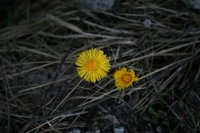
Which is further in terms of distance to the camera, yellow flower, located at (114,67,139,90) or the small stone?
the small stone

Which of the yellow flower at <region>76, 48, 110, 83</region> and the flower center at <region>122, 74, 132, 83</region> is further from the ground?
the yellow flower at <region>76, 48, 110, 83</region>

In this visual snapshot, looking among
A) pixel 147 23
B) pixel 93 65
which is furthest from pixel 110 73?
pixel 147 23

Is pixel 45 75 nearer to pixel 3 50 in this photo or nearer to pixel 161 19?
pixel 3 50

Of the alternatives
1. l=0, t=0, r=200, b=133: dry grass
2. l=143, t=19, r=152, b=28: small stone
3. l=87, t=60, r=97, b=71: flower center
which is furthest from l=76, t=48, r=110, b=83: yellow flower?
l=143, t=19, r=152, b=28: small stone

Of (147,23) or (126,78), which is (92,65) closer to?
(126,78)

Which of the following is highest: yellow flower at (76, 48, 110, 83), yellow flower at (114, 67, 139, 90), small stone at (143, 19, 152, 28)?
small stone at (143, 19, 152, 28)

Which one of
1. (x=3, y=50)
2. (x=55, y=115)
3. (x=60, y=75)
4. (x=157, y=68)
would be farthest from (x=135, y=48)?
(x=3, y=50)

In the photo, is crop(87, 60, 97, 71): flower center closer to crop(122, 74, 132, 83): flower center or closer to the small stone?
crop(122, 74, 132, 83): flower center

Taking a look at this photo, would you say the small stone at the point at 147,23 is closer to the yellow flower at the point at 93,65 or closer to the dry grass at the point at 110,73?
the dry grass at the point at 110,73
